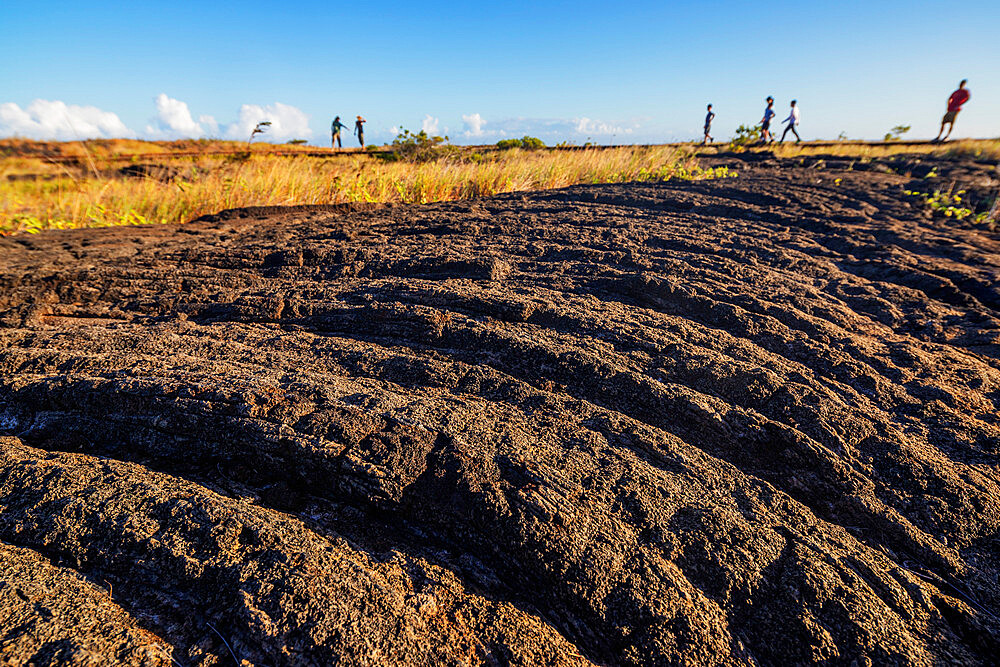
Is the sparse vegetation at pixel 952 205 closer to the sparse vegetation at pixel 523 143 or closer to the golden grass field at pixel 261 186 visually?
the golden grass field at pixel 261 186

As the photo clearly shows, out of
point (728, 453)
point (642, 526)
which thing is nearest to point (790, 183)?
point (728, 453)

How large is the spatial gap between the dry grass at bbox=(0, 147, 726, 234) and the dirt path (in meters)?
2.66

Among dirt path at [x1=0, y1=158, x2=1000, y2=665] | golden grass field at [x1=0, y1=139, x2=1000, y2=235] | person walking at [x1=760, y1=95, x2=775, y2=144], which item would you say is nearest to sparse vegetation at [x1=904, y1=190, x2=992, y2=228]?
golden grass field at [x1=0, y1=139, x2=1000, y2=235]

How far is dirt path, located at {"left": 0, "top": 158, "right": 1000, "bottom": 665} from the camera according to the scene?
1049 millimetres

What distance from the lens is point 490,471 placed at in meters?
1.36

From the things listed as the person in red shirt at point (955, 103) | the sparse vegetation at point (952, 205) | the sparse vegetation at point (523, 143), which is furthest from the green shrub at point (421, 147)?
the person in red shirt at point (955, 103)

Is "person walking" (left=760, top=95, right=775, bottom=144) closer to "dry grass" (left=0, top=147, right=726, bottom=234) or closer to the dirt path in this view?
"dry grass" (left=0, top=147, right=726, bottom=234)

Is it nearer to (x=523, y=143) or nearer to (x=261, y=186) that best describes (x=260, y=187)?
(x=261, y=186)

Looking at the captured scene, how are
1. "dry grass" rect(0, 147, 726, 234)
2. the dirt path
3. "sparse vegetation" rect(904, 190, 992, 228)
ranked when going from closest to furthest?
the dirt path, "dry grass" rect(0, 147, 726, 234), "sparse vegetation" rect(904, 190, 992, 228)

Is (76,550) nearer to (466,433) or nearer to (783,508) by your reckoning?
(466,433)

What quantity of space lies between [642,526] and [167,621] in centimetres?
116

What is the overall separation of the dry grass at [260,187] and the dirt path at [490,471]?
2.66 meters

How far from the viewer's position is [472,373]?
6.26 feet

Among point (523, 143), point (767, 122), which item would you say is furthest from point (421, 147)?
point (767, 122)
